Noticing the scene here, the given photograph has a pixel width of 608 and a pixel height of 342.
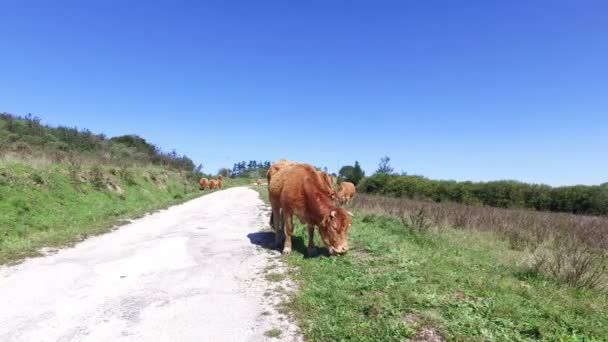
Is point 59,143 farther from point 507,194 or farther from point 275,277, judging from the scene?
point 507,194

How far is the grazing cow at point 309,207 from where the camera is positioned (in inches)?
328

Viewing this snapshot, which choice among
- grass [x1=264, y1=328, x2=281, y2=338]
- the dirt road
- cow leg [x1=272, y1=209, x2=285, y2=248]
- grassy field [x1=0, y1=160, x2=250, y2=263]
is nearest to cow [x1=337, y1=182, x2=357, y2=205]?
grassy field [x1=0, y1=160, x2=250, y2=263]

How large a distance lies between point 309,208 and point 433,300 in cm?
393

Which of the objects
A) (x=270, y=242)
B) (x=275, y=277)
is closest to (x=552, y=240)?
(x=270, y=242)

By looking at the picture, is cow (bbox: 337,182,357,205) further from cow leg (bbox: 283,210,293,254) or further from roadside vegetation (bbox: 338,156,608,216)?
cow leg (bbox: 283,210,293,254)

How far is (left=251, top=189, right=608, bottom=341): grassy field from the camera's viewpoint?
4.69m

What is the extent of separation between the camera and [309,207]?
29.2ft

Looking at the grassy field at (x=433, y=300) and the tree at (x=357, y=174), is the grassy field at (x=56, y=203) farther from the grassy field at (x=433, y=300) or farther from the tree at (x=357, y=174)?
the tree at (x=357, y=174)

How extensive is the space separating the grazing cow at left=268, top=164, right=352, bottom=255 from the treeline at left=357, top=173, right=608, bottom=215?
24948 mm

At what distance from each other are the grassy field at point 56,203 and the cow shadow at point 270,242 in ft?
13.7

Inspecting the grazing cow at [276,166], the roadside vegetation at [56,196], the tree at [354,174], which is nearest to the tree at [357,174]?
the tree at [354,174]

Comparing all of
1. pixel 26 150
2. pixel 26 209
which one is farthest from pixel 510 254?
pixel 26 150

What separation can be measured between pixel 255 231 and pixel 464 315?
7.97 m

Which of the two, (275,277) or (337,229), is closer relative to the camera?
(275,277)
